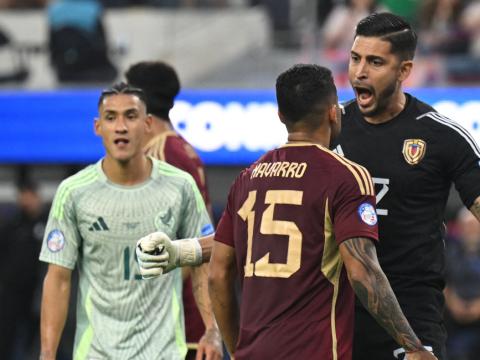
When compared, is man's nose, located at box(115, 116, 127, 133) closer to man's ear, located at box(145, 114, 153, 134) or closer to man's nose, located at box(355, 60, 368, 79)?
man's ear, located at box(145, 114, 153, 134)

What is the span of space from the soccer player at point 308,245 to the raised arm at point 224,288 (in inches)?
4.6

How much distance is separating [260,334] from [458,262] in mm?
7614

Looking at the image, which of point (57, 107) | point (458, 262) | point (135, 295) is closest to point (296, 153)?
point (135, 295)

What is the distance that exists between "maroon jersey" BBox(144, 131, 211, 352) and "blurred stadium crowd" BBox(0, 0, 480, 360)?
570 centimetres

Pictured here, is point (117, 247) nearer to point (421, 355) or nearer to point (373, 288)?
point (373, 288)

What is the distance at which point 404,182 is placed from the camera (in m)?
6.01

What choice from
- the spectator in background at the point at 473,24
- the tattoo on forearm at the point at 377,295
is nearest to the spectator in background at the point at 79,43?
the spectator in background at the point at 473,24

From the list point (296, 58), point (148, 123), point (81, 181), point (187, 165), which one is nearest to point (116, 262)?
point (81, 181)

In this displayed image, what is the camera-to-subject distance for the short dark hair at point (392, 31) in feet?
19.8

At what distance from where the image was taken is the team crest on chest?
19.7 ft

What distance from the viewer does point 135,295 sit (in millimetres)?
6484

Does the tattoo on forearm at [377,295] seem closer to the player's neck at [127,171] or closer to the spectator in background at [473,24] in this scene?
the player's neck at [127,171]

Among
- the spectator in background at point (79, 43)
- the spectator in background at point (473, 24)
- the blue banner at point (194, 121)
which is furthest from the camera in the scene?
the spectator in background at point (79, 43)

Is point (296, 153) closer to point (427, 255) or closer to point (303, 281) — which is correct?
point (303, 281)
